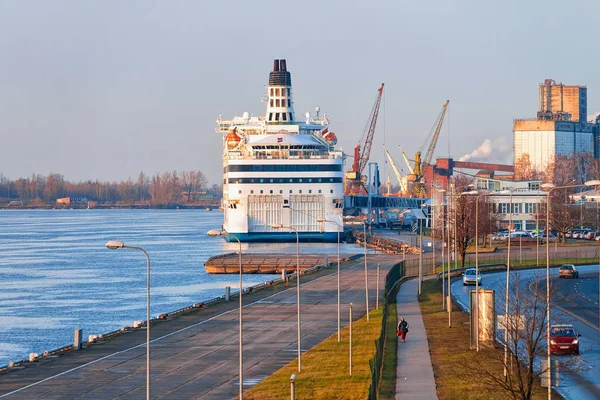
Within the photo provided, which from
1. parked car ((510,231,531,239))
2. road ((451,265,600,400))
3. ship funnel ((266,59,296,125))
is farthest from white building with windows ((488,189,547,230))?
road ((451,265,600,400))

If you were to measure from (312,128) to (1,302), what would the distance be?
84.0m

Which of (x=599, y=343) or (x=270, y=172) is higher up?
(x=270, y=172)

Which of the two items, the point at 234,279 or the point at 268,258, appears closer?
the point at 234,279

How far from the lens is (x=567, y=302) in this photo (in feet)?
183

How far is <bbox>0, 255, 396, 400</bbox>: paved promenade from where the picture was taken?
3397 cm

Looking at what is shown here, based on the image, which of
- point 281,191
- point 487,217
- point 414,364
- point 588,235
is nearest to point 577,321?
point 414,364

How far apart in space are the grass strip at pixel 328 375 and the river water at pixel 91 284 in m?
16.4

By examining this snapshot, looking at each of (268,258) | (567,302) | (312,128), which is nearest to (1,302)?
(268,258)

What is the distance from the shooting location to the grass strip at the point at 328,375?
31.1 m

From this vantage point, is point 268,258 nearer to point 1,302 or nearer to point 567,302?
point 1,302

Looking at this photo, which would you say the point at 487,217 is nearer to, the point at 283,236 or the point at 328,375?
the point at 283,236

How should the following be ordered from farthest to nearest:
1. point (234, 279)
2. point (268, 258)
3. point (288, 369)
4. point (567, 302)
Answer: point (268, 258) → point (234, 279) → point (567, 302) → point (288, 369)

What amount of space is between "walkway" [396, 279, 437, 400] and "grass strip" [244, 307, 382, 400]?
3.67ft

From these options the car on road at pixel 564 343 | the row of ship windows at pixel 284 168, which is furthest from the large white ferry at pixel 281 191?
the car on road at pixel 564 343
